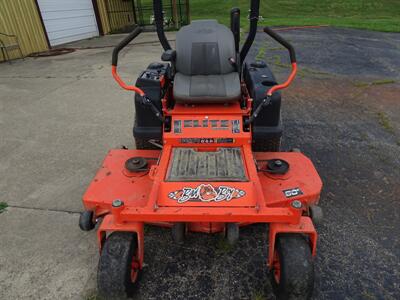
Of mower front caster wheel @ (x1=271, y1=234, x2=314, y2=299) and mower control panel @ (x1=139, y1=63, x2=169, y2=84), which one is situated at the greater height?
mower control panel @ (x1=139, y1=63, x2=169, y2=84)

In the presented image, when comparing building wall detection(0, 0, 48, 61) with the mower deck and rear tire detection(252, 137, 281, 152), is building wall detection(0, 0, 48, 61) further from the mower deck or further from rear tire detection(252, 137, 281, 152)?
rear tire detection(252, 137, 281, 152)

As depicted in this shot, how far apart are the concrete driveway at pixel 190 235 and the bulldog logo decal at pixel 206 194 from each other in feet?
2.15

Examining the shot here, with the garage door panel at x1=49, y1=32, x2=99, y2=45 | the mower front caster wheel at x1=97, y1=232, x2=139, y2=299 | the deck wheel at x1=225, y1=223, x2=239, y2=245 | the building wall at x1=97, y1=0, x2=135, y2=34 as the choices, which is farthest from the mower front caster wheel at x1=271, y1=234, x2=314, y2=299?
the building wall at x1=97, y1=0, x2=135, y2=34

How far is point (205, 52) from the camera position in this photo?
117 inches

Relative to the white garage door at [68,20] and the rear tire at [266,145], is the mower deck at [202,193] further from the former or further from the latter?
the white garage door at [68,20]

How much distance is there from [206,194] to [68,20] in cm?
1252

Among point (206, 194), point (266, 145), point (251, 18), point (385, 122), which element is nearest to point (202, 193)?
point (206, 194)

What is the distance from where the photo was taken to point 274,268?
7.20 feet

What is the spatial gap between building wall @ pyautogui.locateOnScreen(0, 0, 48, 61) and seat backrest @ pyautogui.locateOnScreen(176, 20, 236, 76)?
8606 mm

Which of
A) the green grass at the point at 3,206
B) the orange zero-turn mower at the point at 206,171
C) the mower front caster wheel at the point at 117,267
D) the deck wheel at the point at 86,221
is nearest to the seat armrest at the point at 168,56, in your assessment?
the orange zero-turn mower at the point at 206,171

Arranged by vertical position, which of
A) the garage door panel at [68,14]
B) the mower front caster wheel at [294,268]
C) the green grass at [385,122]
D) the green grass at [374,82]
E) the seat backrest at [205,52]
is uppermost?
the seat backrest at [205,52]

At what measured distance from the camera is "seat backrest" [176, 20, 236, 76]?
2979mm

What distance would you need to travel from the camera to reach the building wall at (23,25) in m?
9.31

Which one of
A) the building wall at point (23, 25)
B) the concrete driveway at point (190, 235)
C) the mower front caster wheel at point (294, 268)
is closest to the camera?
the mower front caster wheel at point (294, 268)
